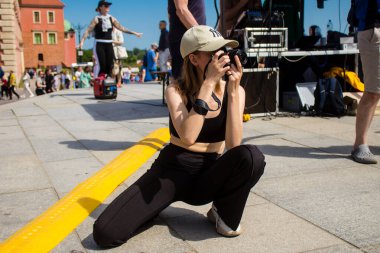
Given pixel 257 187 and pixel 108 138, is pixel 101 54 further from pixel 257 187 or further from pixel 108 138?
pixel 257 187

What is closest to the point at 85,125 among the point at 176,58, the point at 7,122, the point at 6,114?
the point at 7,122

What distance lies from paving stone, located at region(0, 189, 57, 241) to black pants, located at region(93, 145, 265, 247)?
0.68 metres

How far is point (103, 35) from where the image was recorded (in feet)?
35.2

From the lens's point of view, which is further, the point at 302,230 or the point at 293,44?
the point at 293,44

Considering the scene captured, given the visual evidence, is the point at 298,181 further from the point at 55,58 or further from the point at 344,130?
the point at 55,58

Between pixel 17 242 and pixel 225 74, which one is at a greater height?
pixel 225 74

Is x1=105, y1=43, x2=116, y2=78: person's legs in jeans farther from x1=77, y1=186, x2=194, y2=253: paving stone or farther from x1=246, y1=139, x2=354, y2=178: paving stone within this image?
x1=77, y1=186, x2=194, y2=253: paving stone

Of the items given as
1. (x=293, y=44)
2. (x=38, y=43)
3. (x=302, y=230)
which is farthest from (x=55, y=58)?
(x=302, y=230)

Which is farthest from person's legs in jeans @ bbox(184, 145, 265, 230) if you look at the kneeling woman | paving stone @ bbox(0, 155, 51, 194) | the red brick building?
the red brick building

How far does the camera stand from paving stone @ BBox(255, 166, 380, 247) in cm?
280

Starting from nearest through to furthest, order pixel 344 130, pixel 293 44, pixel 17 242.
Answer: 1. pixel 17 242
2. pixel 344 130
3. pixel 293 44

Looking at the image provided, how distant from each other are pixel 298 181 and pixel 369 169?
0.78 metres

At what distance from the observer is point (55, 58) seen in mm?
93938

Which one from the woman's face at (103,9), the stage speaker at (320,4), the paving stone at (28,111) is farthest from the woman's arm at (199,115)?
the woman's face at (103,9)
